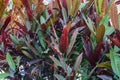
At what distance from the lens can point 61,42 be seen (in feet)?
4.60

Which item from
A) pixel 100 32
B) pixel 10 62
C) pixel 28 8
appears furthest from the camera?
pixel 28 8

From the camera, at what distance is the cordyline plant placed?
137cm

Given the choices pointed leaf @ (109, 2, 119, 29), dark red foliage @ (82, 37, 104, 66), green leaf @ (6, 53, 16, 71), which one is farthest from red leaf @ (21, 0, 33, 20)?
pointed leaf @ (109, 2, 119, 29)

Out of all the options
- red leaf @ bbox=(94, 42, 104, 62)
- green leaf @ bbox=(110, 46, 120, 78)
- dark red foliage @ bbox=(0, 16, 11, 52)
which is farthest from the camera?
dark red foliage @ bbox=(0, 16, 11, 52)

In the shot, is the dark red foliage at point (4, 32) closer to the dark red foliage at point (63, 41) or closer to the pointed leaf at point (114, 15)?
the dark red foliage at point (63, 41)

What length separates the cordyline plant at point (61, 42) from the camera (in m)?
1.37

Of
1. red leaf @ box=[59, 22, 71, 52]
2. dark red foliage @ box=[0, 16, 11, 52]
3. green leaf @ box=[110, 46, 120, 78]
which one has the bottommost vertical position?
green leaf @ box=[110, 46, 120, 78]

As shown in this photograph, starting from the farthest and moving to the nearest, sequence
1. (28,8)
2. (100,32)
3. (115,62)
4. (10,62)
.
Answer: (28,8)
(10,62)
(100,32)
(115,62)

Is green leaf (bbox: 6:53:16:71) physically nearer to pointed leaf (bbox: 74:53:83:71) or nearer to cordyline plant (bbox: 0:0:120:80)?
cordyline plant (bbox: 0:0:120:80)

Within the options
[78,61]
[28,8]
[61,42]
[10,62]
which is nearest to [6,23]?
[28,8]

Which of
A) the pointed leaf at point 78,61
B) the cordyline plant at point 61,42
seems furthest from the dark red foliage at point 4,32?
the pointed leaf at point 78,61

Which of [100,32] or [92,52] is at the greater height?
[100,32]

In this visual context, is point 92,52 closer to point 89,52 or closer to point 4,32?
point 89,52

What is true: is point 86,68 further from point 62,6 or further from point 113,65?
point 62,6
